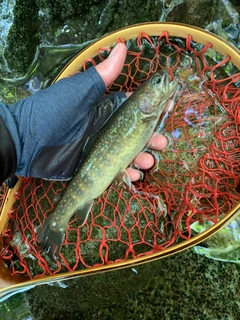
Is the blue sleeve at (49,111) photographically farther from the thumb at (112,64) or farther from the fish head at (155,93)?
the fish head at (155,93)

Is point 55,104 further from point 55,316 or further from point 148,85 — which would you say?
point 55,316

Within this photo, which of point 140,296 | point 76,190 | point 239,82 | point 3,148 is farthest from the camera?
point 140,296

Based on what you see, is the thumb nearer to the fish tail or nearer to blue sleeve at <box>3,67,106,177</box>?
blue sleeve at <box>3,67,106,177</box>

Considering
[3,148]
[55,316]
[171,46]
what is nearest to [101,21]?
[171,46]

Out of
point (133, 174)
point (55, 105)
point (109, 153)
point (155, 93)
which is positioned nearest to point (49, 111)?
point (55, 105)

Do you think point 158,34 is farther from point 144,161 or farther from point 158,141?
point 144,161

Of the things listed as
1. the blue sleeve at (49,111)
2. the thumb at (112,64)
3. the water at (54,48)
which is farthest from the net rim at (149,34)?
the water at (54,48)
